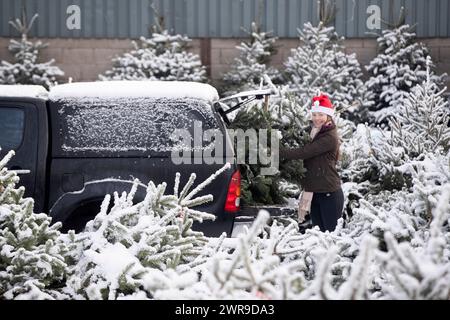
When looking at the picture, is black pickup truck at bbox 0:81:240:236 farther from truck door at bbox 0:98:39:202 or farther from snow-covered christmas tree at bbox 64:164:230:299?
snow-covered christmas tree at bbox 64:164:230:299

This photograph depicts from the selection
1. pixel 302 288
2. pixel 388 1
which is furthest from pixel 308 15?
pixel 302 288

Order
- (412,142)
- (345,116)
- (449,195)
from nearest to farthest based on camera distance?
(449,195), (412,142), (345,116)

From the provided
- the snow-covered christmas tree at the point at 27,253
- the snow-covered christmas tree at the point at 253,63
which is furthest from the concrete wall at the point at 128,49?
the snow-covered christmas tree at the point at 27,253

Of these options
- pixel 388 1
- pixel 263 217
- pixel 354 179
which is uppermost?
pixel 388 1

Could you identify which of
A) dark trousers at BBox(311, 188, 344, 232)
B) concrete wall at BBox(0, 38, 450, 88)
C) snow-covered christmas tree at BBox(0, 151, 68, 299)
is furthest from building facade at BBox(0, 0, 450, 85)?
snow-covered christmas tree at BBox(0, 151, 68, 299)

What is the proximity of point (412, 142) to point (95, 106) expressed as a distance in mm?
3772

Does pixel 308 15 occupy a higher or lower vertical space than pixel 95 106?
higher

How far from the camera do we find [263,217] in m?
2.64

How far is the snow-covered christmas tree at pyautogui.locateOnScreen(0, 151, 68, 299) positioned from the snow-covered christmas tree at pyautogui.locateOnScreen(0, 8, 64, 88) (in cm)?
1032

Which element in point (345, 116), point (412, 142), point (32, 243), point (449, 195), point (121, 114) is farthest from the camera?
point (345, 116)

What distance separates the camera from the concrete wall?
564 inches

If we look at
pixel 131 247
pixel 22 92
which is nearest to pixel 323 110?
pixel 22 92

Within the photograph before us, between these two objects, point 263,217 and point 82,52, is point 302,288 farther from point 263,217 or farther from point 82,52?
point 82,52

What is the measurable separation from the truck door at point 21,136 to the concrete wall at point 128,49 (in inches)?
335
